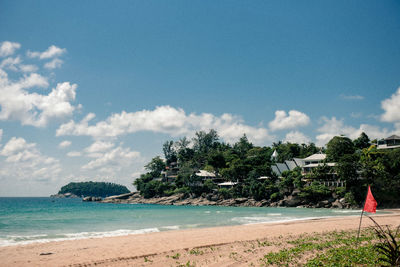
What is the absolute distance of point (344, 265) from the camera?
8742 millimetres

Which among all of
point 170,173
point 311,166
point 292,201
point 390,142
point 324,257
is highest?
point 390,142

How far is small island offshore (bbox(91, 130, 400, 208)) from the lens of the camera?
48.5 m

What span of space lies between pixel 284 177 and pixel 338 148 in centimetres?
1351

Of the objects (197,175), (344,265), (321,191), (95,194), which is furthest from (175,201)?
(95,194)

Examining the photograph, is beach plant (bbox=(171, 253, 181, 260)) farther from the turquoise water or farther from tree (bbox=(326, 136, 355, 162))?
tree (bbox=(326, 136, 355, 162))

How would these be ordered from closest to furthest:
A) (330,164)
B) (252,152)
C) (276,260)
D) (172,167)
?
(276,260) < (330,164) < (252,152) < (172,167)

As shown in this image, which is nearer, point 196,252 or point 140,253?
point 196,252

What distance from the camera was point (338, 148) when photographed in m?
52.8

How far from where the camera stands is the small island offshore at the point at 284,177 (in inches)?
1909

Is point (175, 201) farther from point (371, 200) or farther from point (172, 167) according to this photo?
point (371, 200)

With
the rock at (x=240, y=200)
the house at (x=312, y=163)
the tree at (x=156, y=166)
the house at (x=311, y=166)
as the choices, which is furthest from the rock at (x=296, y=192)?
the tree at (x=156, y=166)

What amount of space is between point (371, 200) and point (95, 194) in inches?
8147

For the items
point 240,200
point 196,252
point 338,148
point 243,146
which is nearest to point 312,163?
point 338,148

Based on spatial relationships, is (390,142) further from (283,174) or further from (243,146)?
(243,146)
